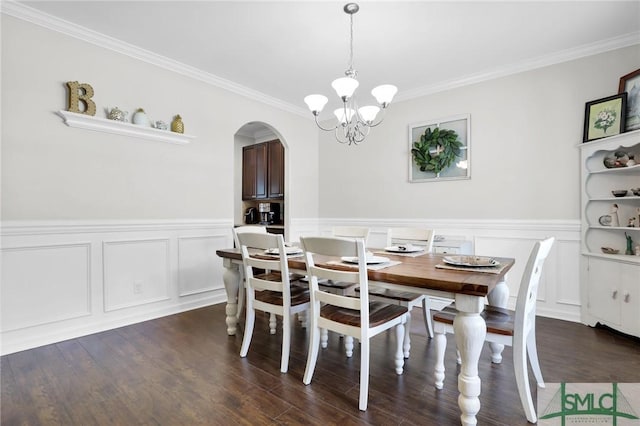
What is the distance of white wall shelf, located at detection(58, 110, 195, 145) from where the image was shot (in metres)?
2.70

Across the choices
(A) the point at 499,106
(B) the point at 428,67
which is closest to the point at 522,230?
(A) the point at 499,106

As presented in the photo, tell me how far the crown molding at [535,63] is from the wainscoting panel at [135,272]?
3414mm

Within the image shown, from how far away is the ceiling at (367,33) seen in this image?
2451mm

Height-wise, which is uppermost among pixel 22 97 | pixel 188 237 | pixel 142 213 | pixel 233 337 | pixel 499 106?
pixel 499 106

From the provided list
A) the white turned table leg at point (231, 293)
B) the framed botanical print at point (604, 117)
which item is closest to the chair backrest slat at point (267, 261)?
the white turned table leg at point (231, 293)

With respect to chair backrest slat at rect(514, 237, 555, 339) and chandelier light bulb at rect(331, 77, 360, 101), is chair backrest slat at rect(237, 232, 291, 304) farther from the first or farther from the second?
chair backrest slat at rect(514, 237, 555, 339)

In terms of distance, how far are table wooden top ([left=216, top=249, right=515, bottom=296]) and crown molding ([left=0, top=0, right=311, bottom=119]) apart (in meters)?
2.56

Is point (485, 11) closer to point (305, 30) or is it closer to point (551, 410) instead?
point (305, 30)

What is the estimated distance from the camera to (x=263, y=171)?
556cm

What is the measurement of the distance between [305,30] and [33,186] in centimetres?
250

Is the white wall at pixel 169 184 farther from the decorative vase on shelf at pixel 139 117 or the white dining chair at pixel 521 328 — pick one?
the white dining chair at pixel 521 328

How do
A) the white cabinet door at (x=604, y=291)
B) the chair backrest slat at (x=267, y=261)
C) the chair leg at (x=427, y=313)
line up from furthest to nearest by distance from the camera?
the white cabinet door at (x=604, y=291) → the chair leg at (x=427, y=313) → the chair backrest slat at (x=267, y=261)

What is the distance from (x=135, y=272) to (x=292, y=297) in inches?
69.4

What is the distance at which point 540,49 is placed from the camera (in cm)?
306
